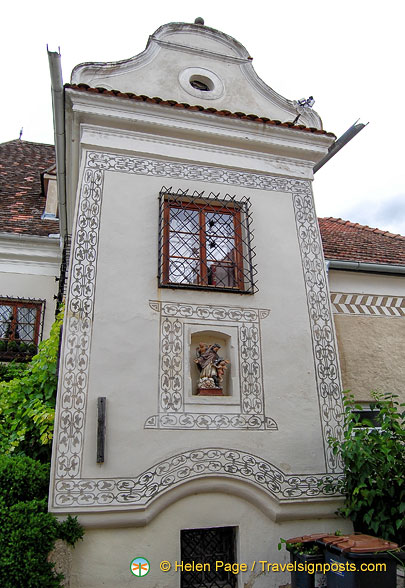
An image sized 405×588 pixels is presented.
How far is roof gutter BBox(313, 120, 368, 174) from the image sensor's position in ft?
25.8

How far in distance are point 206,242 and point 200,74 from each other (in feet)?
10.6

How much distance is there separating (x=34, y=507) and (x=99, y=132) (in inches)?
193

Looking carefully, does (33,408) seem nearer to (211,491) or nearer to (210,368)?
(210,368)

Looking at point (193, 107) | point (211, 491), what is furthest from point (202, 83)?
point (211, 491)

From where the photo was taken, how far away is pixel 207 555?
529 centimetres

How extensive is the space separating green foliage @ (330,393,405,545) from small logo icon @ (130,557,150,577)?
231 cm

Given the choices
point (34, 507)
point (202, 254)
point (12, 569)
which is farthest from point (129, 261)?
point (12, 569)

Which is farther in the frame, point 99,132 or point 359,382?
point 359,382

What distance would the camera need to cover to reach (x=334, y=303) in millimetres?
7953

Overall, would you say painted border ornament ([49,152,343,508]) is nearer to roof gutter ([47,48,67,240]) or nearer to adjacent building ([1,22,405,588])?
adjacent building ([1,22,405,588])

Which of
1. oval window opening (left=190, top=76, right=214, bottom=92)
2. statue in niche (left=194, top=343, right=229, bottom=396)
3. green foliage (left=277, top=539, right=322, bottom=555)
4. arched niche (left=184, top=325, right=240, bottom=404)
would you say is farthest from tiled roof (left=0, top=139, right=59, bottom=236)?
green foliage (left=277, top=539, right=322, bottom=555)

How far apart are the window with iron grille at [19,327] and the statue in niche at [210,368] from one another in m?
3.85

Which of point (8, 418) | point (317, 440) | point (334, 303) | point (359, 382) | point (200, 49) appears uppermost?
point (200, 49)

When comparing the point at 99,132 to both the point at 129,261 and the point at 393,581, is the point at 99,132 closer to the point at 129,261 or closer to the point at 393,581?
the point at 129,261
